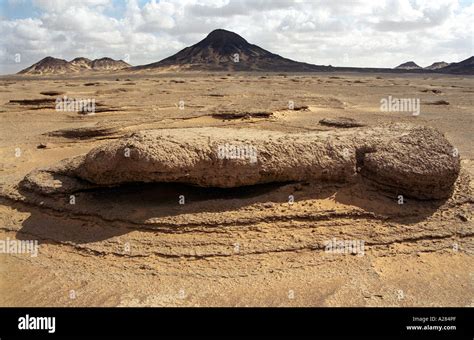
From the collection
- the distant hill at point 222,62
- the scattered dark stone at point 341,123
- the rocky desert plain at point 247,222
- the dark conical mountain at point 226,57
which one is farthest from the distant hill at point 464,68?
the rocky desert plain at point 247,222

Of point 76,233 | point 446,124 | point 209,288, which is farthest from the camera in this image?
point 446,124

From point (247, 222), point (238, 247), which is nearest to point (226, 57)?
point (247, 222)

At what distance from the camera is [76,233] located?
17.4 ft

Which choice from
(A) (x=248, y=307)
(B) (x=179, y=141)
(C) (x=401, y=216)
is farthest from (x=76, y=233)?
(C) (x=401, y=216)

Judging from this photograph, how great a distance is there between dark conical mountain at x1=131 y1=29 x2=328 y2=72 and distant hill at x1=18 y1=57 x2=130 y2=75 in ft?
46.6

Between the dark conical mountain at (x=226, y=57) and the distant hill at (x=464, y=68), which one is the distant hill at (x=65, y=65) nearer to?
the dark conical mountain at (x=226, y=57)

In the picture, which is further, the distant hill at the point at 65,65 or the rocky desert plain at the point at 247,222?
the distant hill at the point at 65,65

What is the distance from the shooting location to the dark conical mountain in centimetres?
6744

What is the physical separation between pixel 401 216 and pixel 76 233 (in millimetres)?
3927

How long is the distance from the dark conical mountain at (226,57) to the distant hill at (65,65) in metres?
14.2

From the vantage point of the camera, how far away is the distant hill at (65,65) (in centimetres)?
7494

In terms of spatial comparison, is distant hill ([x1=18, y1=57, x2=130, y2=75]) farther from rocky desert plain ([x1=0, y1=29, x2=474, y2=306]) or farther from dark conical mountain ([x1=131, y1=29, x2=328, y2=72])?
rocky desert plain ([x1=0, y1=29, x2=474, y2=306])

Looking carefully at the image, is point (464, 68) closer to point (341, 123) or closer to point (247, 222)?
point (341, 123)
